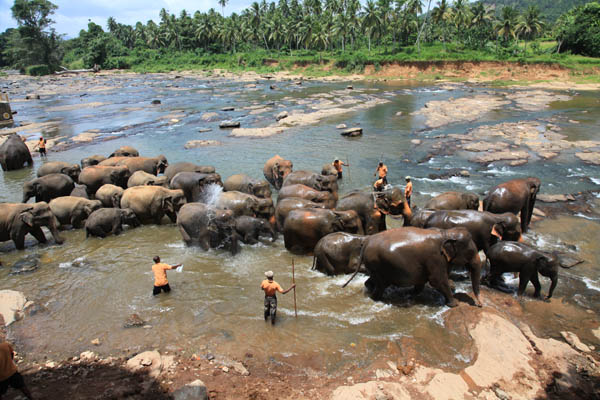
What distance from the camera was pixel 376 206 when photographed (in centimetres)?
1129

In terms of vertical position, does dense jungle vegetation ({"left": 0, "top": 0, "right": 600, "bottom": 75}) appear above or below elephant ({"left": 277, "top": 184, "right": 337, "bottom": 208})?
above

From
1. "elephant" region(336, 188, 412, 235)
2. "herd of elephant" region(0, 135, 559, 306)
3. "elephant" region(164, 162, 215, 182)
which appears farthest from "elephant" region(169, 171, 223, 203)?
"elephant" region(336, 188, 412, 235)

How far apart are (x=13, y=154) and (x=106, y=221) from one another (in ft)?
45.6

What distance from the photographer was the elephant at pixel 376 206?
11188 mm

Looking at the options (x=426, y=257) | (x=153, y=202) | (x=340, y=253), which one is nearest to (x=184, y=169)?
(x=153, y=202)

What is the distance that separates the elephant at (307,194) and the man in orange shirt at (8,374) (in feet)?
27.8

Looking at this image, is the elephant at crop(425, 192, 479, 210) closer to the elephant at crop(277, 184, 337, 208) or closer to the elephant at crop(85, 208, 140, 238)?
the elephant at crop(277, 184, 337, 208)

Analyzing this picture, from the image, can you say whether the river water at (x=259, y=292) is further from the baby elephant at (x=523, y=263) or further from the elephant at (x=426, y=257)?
the elephant at (x=426, y=257)

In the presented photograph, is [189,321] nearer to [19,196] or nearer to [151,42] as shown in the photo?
[19,196]

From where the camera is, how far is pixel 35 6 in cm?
8800

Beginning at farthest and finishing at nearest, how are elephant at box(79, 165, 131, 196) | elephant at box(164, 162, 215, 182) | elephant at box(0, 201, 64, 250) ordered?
1. elephant at box(164, 162, 215, 182)
2. elephant at box(79, 165, 131, 196)
3. elephant at box(0, 201, 64, 250)

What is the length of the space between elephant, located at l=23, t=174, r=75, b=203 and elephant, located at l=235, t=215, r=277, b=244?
27.3ft

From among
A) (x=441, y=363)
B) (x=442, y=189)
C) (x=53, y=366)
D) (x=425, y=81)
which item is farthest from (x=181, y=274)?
(x=425, y=81)

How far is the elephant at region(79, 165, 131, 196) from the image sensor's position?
52.7 feet
